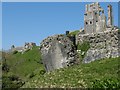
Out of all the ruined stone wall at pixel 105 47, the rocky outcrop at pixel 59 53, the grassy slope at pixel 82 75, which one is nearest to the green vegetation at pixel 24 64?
the rocky outcrop at pixel 59 53

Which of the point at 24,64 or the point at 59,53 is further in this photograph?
the point at 24,64

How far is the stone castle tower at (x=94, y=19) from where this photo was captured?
225ft

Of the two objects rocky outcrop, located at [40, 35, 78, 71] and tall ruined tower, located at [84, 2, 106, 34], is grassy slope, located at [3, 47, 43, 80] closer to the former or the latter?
tall ruined tower, located at [84, 2, 106, 34]

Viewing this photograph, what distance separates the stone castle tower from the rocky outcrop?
2234 cm

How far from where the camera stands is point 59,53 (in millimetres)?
43469

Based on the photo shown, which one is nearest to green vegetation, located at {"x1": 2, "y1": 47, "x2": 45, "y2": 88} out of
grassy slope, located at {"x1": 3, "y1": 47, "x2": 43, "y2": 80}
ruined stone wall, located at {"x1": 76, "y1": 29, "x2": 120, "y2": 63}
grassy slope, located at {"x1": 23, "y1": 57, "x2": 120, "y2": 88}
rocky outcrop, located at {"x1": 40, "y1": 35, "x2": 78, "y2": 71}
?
grassy slope, located at {"x1": 3, "y1": 47, "x2": 43, "y2": 80}

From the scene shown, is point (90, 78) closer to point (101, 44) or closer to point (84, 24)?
point (101, 44)

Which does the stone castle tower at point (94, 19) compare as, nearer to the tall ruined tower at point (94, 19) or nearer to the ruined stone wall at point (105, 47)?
the tall ruined tower at point (94, 19)

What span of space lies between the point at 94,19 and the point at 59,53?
92.7 feet

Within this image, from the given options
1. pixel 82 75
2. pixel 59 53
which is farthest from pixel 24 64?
pixel 82 75

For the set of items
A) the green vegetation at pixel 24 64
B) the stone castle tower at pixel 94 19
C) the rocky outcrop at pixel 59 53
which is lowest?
the green vegetation at pixel 24 64

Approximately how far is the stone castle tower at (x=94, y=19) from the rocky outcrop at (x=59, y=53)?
22337mm

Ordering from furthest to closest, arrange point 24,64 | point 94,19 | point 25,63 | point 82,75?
point 25,63 → point 24,64 → point 94,19 → point 82,75

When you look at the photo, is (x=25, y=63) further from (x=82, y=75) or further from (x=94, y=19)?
(x=82, y=75)
